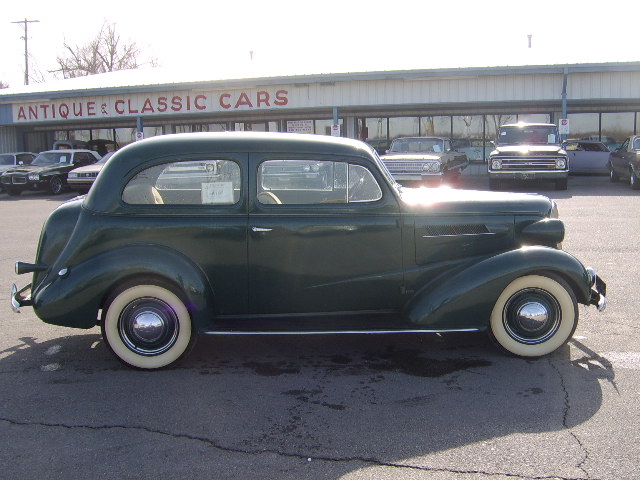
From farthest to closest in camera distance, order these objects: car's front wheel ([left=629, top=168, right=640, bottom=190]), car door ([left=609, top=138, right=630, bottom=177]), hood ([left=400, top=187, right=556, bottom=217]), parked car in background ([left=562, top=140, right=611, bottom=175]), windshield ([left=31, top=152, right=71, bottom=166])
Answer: parked car in background ([left=562, top=140, right=611, bottom=175])
windshield ([left=31, top=152, right=71, bottom=166])
car door ([left=609, top=138, right=630, bottom=177])
car's front wheel ([left=629, top=168, right=640, bottom=190])
hood ([left=400, top=187, right=556, bottom=217])

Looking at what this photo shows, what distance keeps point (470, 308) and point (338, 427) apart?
60.7 inches

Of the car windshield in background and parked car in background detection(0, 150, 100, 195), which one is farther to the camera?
parked car in background detection(0, 150, 100, 195)

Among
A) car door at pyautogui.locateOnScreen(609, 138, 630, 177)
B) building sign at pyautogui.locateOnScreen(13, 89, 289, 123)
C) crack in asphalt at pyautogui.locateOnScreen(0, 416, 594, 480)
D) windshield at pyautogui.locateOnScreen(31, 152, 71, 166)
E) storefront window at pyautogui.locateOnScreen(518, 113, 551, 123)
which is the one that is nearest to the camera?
crack in asphalt at pyautogui.locateOnScreen(0, 416, 594, 480)

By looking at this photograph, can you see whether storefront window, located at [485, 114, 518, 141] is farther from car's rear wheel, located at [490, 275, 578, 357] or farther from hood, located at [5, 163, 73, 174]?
car's rear wheel, located at [490, 275, 578, 357]

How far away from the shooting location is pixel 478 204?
5.14m

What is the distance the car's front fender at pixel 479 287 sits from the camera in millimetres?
4785

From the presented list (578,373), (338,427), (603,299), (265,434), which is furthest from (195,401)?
(603,299)

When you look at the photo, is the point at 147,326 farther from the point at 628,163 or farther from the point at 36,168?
the point at 36,168

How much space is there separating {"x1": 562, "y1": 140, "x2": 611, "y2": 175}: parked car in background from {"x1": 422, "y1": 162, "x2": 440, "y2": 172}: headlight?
8650 millimetres

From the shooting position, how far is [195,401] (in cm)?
419

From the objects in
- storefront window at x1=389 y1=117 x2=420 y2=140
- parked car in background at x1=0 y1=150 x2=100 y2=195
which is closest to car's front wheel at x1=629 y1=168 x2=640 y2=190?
storefront window at x1=389 y1=117 x2=420 y2=140

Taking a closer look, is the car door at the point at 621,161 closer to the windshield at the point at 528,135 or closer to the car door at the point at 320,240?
the windshield at the point at 528,135

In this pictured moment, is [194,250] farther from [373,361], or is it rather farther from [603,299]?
[603,299]

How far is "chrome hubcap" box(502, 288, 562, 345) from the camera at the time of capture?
488cm
